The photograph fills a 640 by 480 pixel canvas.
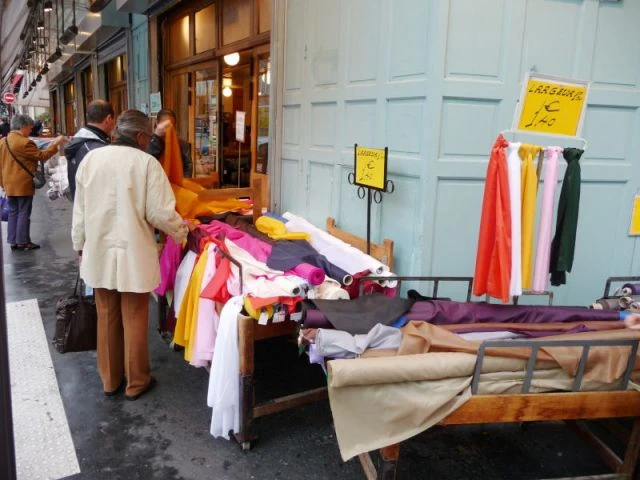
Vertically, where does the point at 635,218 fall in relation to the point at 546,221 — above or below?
below

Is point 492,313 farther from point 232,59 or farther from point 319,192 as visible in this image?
point 232,59

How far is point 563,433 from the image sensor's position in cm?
339

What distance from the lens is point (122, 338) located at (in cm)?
374

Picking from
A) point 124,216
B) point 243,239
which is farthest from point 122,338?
point 243,239

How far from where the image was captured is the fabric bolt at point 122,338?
140 inches

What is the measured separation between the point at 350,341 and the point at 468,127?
1624 millimetres

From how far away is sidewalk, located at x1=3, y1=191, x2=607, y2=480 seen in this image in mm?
2906

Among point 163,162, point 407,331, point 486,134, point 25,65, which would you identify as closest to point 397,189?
point 486,134

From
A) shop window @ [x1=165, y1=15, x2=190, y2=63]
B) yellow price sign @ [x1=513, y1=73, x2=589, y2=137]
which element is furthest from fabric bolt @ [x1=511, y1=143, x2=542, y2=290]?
shop window @ [x1=165, y1=15, x2=190, y2=63]

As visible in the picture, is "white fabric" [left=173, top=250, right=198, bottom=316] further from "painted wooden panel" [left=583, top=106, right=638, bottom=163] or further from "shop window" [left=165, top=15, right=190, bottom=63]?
"shop window" [left=165, top=15, right=190, bottom=63]

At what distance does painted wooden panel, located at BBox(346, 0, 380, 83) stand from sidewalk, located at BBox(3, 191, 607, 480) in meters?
2.39

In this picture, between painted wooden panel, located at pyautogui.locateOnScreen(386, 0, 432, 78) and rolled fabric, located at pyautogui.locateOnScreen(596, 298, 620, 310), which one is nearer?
rolled fabric, located at pyautogui.locateOnScreen(596, 298, 620, 310)

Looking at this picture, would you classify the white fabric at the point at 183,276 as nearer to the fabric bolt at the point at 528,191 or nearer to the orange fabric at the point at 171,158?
the orange fabric at the point at 171,158

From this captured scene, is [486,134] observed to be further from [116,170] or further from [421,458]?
[116,170]
